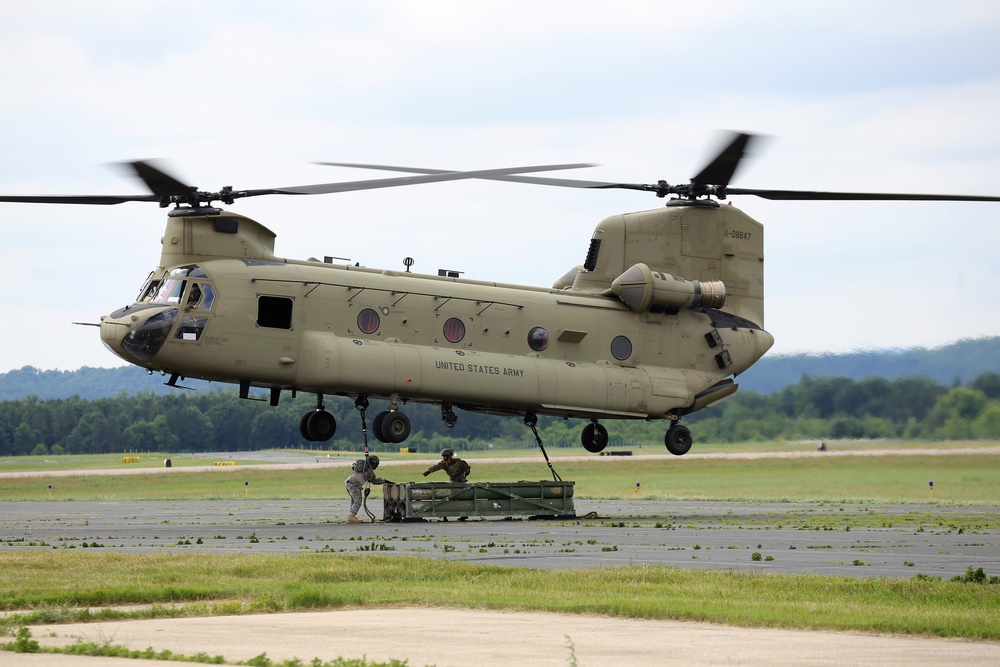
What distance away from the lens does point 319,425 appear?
102ft

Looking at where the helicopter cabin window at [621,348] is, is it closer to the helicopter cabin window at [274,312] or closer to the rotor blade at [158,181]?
the helicopter cabin window at [274,312]

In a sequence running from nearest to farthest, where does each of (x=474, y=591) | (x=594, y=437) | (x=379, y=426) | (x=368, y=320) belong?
(x=474, y=591) → (x=368, y=320) → (x=379, y=426) → (x=594, y=437)

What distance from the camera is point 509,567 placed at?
764 inches

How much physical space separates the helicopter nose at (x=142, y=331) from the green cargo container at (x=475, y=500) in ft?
21.0

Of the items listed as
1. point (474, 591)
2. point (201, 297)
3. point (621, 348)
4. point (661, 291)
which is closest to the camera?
point (474, 591)

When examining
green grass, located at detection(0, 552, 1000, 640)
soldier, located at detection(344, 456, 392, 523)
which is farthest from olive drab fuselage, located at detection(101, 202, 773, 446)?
green grass, located at detection(0, 552, 1000, 640)

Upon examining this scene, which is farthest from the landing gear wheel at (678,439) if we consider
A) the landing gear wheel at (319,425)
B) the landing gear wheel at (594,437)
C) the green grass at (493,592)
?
the green grass at (493,592)

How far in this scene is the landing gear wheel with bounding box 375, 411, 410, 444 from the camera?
3030 cm

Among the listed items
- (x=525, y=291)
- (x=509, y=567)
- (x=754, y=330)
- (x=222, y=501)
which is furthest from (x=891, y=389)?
(x=509, y=567)

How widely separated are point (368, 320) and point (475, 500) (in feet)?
16.7

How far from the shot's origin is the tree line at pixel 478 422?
148ft

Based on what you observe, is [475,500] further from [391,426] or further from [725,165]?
[725,165]

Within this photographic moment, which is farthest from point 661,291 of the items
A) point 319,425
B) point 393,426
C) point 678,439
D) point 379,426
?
point 319,425

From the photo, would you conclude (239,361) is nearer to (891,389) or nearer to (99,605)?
(99,605)
